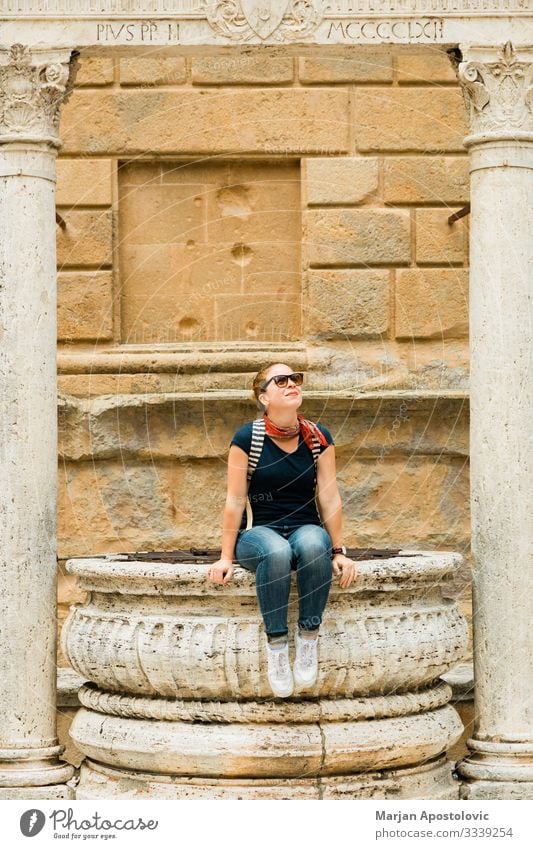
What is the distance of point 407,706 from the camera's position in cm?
662

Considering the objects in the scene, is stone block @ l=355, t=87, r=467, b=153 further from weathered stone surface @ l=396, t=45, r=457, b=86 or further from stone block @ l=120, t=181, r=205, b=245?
stone block @ l=120, t=181, r=205, b=245

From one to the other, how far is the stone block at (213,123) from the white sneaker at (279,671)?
13.2ft

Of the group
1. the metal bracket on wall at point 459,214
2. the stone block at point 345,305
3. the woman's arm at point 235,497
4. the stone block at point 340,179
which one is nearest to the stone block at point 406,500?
the stone block at point 345,305

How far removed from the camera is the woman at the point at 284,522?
6.25 meters

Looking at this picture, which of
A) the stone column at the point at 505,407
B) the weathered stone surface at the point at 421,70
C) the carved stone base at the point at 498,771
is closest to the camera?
the carved stone base at the point at 498,771

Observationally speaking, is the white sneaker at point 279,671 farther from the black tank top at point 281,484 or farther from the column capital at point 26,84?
the column capital at point 26,84

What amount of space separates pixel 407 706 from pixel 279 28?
3058 mm

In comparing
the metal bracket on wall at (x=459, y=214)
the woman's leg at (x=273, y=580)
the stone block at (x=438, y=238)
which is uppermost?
the metal bracket on wall at (x=459, y=214)

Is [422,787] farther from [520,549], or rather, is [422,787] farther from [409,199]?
[409,199]

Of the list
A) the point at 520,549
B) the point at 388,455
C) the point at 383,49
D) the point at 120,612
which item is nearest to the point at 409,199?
the point at 388,455

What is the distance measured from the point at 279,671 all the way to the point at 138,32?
2923 millimetres

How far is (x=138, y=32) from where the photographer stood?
694cm

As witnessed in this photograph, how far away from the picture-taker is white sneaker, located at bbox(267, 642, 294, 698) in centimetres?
629

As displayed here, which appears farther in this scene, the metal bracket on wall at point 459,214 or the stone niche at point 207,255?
the stone niche at point 207,255
